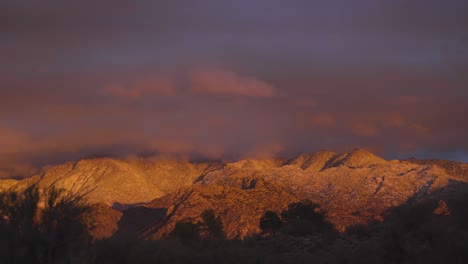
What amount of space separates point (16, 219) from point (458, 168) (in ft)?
622

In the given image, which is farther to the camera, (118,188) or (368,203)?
(118,188)

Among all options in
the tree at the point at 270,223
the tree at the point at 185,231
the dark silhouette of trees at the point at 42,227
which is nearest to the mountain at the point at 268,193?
the tree at the point at 270,223

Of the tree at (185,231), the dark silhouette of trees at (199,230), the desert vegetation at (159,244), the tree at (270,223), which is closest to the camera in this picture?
the desert vegetation at (159,244)

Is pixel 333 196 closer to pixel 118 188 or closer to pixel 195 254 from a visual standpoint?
pixel 118 188

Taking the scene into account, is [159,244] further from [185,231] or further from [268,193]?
[268,193]

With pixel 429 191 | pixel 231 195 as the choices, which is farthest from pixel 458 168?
pixel 231 195

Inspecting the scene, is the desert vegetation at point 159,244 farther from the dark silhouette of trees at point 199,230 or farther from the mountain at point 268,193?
the mountain at point 268,193

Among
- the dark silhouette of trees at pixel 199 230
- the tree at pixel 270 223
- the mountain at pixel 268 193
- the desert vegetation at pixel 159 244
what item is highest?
the desert vegetation at pixel 159 244

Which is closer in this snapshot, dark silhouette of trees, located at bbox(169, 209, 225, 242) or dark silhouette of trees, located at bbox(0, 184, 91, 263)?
dark silhouette of trees, located at bbox(0, 184, 91, 263)

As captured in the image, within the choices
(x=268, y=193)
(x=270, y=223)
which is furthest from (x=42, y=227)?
(x=268, y=193)

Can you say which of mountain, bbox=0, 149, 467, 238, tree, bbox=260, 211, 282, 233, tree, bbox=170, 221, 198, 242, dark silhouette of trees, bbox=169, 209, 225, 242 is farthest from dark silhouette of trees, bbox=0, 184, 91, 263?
mountain, bbox=0, 149, 467, 238

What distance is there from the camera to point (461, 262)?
3281 centimetres

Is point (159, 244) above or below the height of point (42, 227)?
below

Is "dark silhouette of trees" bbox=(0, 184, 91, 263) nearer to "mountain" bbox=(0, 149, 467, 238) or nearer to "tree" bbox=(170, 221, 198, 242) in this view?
"tree" bbox=(170, 221, 198, 242)
